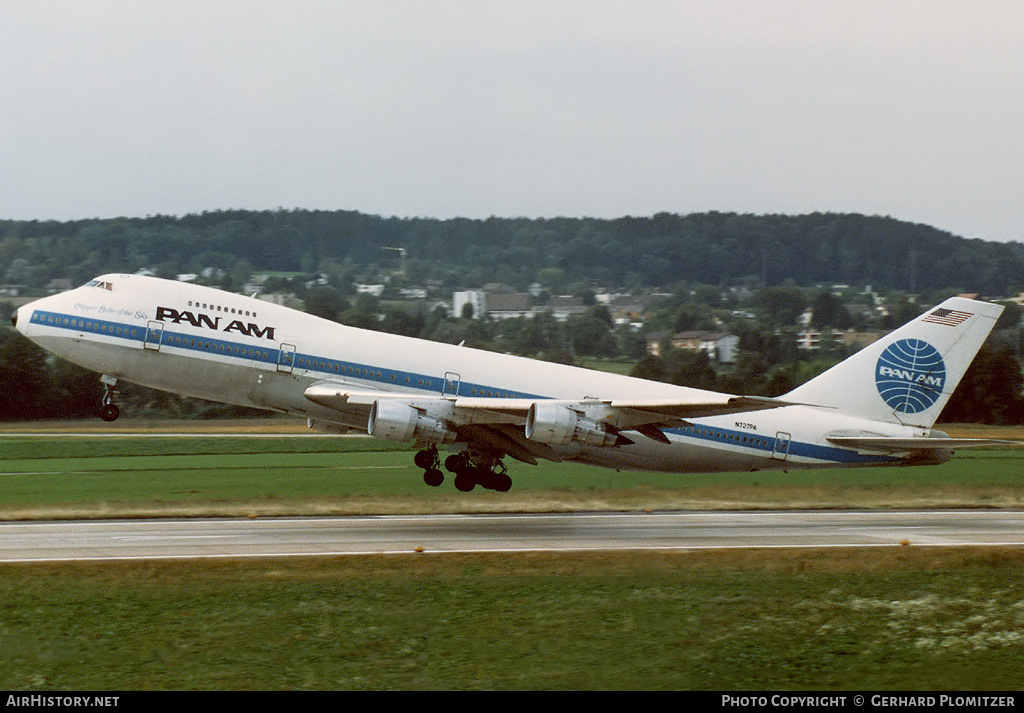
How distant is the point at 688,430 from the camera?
128ft

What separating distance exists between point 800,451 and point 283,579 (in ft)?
68.9

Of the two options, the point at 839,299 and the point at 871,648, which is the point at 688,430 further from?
the point at 839,299

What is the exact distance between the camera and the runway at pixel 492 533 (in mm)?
29500

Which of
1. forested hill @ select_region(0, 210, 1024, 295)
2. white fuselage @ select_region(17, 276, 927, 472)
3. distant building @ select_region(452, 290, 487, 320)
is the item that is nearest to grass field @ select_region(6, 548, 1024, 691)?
white fuselage @ select_region(17, 276, 927, 472)

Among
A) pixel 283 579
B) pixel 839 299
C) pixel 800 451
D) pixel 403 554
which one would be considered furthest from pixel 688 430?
pixel 839 299

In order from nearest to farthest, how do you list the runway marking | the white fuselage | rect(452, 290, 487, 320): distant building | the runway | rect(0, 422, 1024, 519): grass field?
the runway marking → the runway → the white fuselage → rect(0, 422, 1024, 519): grass field → rect(452, 290, 487, 320): distant building

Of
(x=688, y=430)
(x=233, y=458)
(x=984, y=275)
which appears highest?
(x=984, y=275)

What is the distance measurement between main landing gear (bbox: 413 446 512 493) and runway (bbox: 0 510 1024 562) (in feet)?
6.07

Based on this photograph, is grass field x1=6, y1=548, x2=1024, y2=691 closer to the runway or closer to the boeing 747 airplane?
the runway

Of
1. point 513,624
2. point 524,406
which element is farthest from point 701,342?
point 513,624

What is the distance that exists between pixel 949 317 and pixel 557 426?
608 inches

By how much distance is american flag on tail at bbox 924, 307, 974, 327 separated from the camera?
40.6m

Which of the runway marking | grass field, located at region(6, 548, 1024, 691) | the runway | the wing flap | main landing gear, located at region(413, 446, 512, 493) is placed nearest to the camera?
grass field, located at region(6, 548, 1024, 691)

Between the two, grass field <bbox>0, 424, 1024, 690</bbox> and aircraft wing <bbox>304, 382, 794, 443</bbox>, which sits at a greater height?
aircraft wing <bbox>304, 382, 794, 443</bbox>
